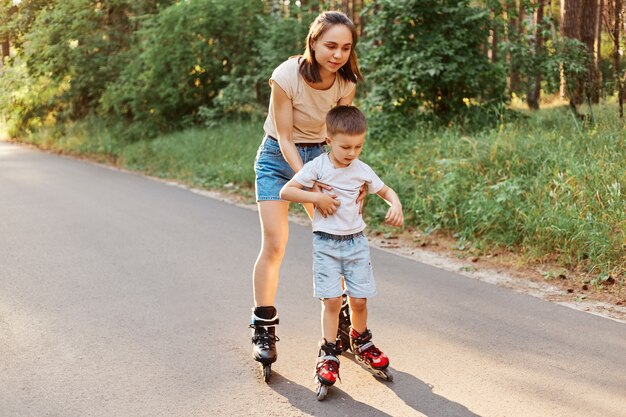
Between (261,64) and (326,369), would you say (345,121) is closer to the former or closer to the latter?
(326,369)

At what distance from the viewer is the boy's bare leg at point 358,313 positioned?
429cm

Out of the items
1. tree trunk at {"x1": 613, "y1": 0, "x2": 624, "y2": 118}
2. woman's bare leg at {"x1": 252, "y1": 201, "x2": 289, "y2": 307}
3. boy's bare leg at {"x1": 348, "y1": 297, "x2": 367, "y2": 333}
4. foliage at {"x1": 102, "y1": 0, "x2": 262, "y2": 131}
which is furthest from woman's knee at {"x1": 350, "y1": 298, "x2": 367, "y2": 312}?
foliage at {"x1": 102, "y1": 0, "x2": 262, "y2": 131}

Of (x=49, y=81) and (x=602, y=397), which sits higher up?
(x=49, y=81)

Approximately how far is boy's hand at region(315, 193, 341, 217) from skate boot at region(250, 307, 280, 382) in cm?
80

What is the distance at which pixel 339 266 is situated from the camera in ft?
13.7

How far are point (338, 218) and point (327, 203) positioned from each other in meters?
0.15

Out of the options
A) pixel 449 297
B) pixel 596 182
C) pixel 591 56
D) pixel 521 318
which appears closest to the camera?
pixel 521 318

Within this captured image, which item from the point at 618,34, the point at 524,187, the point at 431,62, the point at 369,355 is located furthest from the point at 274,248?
the point at 431,62

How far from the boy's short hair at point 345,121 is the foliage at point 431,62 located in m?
7.36

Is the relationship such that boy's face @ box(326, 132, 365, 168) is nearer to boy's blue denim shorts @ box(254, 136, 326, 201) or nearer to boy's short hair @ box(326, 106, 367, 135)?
boy's short hair @ box(326, 106, 367, 135)

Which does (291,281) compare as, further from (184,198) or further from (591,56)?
(591,56)

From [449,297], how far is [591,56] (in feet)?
21.1

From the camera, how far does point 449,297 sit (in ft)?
19.9

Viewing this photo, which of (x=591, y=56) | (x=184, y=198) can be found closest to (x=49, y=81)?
(x=184, y=198)
